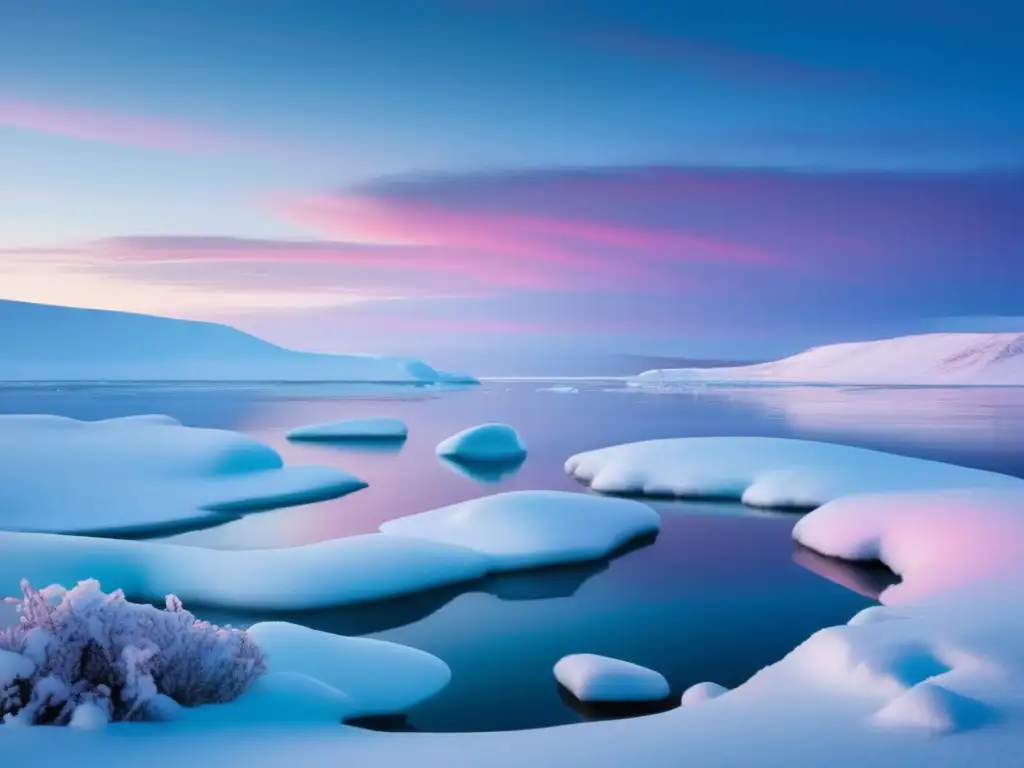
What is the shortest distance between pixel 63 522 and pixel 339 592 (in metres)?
4.99

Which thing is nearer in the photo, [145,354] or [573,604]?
[573,604]

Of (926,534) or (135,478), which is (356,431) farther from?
(926,534)

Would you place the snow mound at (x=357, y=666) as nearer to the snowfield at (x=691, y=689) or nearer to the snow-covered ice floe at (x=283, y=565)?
the snowfield at (x=691, y=689)

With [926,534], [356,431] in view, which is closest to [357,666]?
[926,534]

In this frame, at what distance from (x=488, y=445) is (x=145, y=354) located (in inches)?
2850

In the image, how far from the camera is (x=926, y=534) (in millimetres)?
8352

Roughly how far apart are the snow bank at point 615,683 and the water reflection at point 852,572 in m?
3.53

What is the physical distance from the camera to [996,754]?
302 centimetres

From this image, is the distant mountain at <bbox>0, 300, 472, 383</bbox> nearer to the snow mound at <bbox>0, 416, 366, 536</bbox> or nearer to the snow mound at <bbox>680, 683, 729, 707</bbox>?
the snow mound at <bbox>0, 416, 366, 536</bbox>

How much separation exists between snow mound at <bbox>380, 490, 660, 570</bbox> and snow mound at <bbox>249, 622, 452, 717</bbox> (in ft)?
10.2

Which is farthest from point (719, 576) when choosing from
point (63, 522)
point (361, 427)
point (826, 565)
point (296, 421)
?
point (296, 421)

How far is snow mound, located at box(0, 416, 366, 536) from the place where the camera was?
10.6m

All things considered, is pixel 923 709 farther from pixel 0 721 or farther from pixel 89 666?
pixel 0 721

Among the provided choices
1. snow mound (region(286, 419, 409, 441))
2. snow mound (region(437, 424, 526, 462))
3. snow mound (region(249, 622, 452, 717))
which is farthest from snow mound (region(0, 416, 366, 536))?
snow mound (region(286, 419, 409, 441))
